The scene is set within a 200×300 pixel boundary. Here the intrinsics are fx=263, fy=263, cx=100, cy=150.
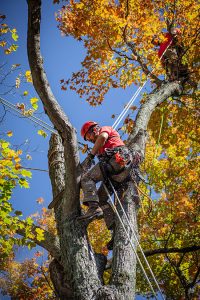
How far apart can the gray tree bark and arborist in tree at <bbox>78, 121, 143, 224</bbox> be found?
0.78 ft

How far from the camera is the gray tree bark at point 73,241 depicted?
2.80 metres

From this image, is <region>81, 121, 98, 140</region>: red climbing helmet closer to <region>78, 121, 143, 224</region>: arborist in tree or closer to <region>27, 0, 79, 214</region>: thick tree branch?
<region>78, 121, 143, 224</region>: arborist in tree

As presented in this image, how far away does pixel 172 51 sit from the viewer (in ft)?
28.2

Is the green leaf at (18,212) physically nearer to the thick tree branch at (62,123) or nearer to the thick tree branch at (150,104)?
the thick tree branch at (62,123)

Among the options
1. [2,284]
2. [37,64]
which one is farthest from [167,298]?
[2,284]

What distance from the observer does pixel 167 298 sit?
41.6ft

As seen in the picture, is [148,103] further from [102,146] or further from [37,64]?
[37,64]

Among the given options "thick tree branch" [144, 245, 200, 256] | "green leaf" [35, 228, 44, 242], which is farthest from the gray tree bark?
"thick tree branch" [144, 245, 200, 256]

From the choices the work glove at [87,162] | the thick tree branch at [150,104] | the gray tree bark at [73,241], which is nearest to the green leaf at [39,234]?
the gray tree bark at [73,241]

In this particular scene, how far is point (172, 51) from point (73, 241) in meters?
7.48

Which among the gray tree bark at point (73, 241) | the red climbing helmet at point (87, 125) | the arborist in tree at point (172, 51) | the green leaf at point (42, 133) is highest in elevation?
the arborist in tree at point (172, 51)

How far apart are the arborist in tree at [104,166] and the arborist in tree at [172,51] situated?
4.84 metres

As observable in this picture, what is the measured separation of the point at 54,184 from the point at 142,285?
39.2ft

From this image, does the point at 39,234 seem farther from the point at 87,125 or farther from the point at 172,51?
the point at 172,51
